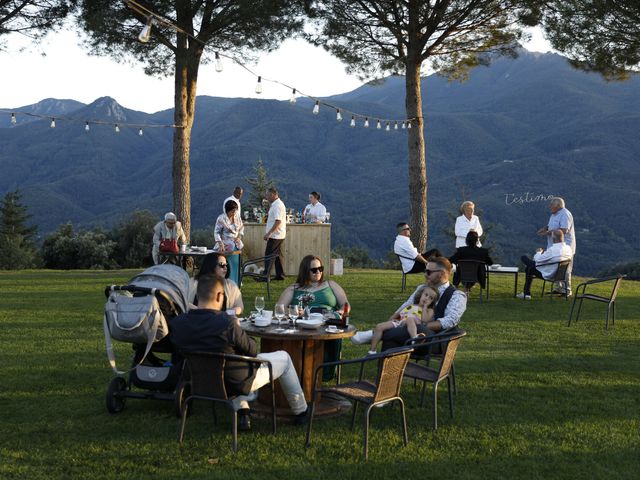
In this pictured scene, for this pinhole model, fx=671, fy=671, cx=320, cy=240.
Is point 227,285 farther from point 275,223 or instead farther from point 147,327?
point 275,223

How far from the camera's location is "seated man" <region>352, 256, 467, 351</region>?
4.86m

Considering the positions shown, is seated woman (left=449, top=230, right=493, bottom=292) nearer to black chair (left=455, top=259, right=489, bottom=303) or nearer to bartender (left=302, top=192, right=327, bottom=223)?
black chair (left=455, top=259, right=489, bottom=303)

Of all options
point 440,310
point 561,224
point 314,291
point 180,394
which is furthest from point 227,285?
point 561,224

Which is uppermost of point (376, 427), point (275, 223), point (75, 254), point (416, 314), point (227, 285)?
point (275, 223)

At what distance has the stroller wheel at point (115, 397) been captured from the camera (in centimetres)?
430

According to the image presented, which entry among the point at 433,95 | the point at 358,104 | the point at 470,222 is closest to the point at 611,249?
the point at 470,222

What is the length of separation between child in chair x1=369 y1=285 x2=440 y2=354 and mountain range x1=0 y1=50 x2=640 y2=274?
53.4 meters

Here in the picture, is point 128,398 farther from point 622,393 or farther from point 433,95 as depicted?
point 433,95

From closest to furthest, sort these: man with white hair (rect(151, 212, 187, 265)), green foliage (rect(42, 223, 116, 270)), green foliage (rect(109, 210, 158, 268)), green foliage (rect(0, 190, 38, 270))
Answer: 1. man with white hair (rect(151, 212, 187, 265))
2. green foliage (rect(42, 223, 116, 270))
3. green foliage (rect(109, 210, 158, 268))
4. green foliage (rect(0, 190, 38, 270))

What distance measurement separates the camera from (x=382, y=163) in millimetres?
104062

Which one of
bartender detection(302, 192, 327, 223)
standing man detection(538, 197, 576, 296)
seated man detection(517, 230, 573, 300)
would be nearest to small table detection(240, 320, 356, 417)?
seated man detection(517, 230, 573, 300)

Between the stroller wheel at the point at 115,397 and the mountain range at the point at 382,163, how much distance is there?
5470 cm

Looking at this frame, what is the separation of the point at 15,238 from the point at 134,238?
484 inches

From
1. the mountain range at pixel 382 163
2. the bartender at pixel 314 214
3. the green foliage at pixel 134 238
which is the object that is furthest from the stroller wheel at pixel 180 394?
the mountain range at pixel 382 163
